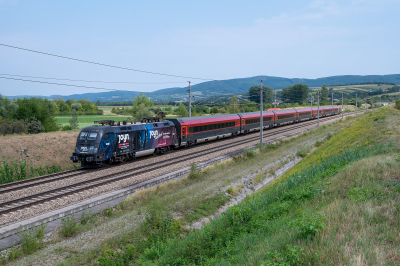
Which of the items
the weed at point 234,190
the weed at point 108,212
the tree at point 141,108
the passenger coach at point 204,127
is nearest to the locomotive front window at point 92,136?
the weed at point 108,212

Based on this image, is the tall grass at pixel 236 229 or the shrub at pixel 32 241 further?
the shrub at pixel 32 241

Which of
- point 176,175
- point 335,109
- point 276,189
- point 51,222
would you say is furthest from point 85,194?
point 335,109

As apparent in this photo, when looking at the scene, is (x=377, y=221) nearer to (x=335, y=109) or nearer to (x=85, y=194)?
(x=85, y=194)

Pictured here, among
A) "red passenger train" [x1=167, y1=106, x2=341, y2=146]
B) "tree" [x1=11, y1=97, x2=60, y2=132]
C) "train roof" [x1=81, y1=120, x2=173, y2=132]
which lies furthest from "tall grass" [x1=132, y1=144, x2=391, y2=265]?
"tree" [x1=11, y1=97, x2=60, y2=132]

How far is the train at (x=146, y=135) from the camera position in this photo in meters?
22.5

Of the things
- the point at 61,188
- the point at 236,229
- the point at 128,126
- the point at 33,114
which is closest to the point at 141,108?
the point at 33,114

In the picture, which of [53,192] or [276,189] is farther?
[53,192]

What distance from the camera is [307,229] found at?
6.63m

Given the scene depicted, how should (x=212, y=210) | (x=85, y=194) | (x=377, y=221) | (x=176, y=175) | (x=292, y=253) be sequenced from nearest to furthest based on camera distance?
(x=292, y=253), (x=377, y=221), (x=212, y=210), (x=85, y=194), (x=176, y=175)

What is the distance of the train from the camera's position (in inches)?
886

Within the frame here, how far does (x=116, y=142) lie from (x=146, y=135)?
3853 mm

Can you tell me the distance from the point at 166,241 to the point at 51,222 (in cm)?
584

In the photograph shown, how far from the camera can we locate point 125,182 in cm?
1894

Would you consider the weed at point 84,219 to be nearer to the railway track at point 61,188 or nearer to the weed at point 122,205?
the weed at point 122,205
